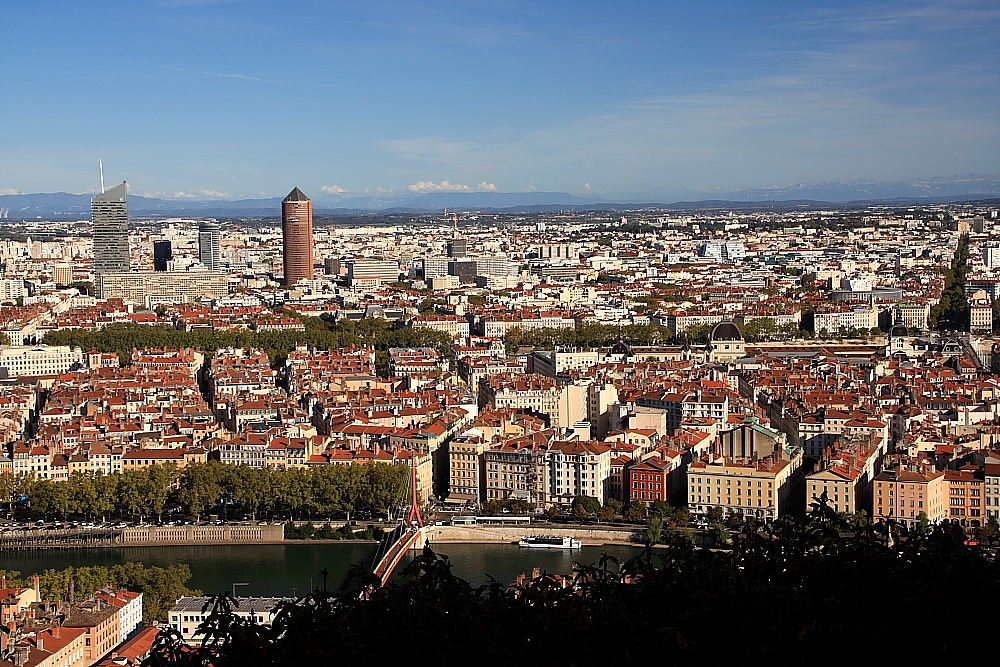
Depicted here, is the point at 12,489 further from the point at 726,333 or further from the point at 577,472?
the point at 726,333

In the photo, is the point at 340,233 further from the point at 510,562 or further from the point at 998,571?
the point at 998,571

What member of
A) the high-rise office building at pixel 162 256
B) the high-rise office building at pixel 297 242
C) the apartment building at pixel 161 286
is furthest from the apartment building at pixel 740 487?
the high-rise office building at pixel 162 256

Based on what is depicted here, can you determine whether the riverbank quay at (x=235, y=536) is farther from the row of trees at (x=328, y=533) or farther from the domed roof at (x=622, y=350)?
the domed roof at (x=622, y=350)

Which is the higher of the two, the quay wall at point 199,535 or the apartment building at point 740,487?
the apartment building at point 740,487

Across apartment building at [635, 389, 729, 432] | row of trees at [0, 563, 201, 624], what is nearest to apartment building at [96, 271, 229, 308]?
apartment building at [635, 389, 729, 432]

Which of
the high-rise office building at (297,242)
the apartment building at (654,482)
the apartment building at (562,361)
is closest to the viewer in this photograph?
the apartment building at (654,482)

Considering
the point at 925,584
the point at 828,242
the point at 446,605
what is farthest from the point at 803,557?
the point at 828,242

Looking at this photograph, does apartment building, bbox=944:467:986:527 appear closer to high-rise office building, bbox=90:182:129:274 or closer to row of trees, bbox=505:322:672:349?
row of trees, bbox=505:322:672:349
